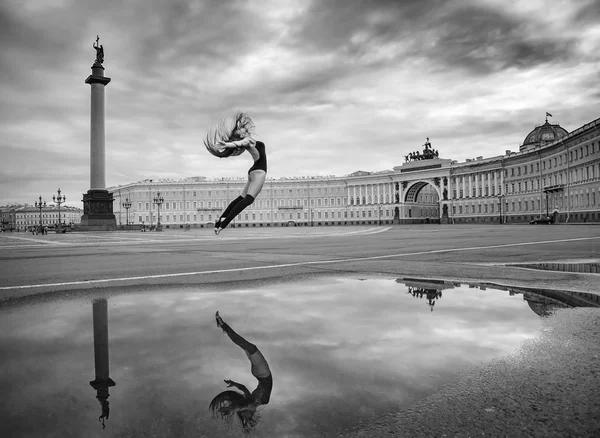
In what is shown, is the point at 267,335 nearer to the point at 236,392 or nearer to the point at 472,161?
the point at 236,392

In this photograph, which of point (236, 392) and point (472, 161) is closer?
point (236, 392)

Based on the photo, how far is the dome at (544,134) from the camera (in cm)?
9062

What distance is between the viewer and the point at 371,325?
2740 mm

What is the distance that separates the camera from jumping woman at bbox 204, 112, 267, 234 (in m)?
11.2

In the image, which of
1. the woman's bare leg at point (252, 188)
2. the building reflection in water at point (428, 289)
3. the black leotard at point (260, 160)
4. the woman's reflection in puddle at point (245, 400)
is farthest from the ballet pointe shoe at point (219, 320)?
the black leotard at point (260, 160)

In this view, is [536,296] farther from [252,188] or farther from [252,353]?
[252,188]

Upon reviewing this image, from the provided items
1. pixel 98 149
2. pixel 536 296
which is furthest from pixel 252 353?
pixel 98 149

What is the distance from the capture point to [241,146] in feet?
37.6

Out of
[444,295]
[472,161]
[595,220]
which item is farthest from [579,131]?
[444,295]

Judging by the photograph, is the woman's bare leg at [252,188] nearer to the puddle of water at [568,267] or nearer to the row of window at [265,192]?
the puddle of water at [568,267]

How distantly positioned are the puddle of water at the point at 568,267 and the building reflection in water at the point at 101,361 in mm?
5254

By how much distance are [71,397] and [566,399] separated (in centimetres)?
174

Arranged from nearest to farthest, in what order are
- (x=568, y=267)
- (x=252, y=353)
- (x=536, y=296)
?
(x=252, y=353)
(x=536, y=296)
(x=568, y=267)

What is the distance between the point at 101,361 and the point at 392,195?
4669 inches
